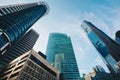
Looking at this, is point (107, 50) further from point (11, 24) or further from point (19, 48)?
point (11, 24)

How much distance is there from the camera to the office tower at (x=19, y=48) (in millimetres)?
96150

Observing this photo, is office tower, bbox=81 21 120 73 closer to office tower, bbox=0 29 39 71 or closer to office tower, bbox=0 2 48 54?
office tower, bbox=0 29 39 71

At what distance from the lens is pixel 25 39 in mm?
142000

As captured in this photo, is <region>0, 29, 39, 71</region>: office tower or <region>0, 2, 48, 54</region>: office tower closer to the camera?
<region>0, 29, 39, 71</region>: office tower

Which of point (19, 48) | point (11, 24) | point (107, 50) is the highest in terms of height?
point (11, 24)

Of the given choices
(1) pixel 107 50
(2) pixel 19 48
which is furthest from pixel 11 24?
(1) pixel 107 50

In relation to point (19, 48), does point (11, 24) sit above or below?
above

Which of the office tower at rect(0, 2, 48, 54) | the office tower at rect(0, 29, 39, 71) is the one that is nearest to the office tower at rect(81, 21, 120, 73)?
the office tower at rect(0, 29, 39, 71)

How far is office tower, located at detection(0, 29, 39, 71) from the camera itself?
96150 mm

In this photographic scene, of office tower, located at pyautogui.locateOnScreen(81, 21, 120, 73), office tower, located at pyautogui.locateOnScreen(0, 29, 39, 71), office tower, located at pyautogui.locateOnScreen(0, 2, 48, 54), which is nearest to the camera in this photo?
office tower, located at pyautogui.locateOnScreen(0, 29, 39, 71)

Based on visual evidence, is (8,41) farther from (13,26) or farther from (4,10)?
(4,10)

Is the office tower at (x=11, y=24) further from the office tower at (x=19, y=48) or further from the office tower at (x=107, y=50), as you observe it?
the office tower at (x=107, y=50)

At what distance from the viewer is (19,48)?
392 ft

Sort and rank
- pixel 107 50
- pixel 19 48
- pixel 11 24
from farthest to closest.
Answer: pixel 107 50
pixel 19 48
pixel 11 24
